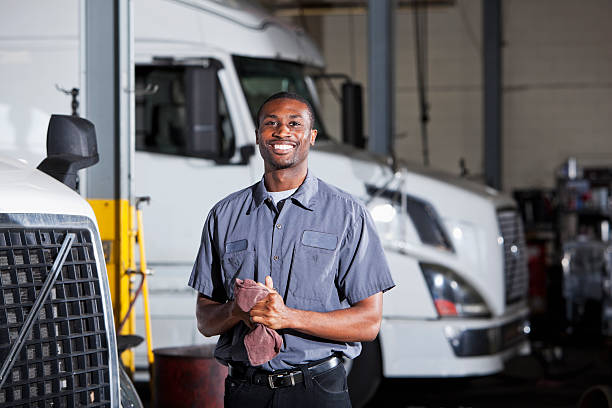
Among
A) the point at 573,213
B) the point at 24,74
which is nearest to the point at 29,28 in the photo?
the point at 24,74

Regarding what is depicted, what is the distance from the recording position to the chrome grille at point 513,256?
23.1 feet

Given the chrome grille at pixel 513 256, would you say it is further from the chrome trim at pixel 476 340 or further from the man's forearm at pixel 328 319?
the man's forearm at pixel 328 319

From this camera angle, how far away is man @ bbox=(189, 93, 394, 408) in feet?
9.32

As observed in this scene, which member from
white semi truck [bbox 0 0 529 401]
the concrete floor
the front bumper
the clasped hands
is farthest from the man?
the concrete floor

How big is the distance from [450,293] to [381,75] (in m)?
3.18

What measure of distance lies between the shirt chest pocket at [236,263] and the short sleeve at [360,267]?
28cm

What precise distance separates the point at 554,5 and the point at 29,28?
538 inches

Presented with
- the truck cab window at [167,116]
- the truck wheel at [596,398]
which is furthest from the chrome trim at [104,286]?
the truck cab window at [167,116]

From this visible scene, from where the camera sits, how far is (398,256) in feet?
21.2

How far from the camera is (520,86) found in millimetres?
17719

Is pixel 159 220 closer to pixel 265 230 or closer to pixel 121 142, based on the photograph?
pixel 121 142

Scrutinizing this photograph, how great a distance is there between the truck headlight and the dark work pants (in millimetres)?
3591

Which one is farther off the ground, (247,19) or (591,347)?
(247,19)

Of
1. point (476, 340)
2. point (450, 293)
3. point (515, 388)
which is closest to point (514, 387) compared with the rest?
point (515, 388)
